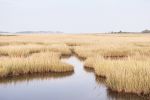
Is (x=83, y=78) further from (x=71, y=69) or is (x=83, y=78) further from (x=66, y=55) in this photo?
(x=66, y=55)

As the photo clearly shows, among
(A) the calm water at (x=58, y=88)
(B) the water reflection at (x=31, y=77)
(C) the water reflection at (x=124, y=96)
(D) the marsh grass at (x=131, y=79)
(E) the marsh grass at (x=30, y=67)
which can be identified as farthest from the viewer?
(E) the marsh grass at (x=30, y=67)

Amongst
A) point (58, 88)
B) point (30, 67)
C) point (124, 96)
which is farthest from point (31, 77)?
point (124, 96)

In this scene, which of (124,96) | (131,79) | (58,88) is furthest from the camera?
(58,88)

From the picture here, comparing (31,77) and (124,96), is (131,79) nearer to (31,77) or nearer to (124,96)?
(124,96)

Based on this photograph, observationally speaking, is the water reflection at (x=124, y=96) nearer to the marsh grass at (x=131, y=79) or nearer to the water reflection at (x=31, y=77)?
the marsh grass at (x=131, y=79)

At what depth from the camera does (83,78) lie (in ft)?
39.0

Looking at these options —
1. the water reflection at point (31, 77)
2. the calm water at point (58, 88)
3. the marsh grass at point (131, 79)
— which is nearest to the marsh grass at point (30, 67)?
the water reflection at point (31, 77)

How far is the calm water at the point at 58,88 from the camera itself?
876 centimetres

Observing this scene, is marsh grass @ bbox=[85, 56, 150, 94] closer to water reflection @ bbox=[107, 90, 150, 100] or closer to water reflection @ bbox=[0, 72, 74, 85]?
water reflection @ bbox=[107, 90, 150, 100]

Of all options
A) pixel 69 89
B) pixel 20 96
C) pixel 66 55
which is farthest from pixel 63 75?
pixel 66 55

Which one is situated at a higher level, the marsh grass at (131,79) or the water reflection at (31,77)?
the marsh grass at (131,79)

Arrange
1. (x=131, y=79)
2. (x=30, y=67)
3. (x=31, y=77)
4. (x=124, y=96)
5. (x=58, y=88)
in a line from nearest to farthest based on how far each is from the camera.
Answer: (x=124, y=96)
(x=131, y=79)
(x=58, y=88)
(x=31, y=77)
(x=30, y=67)

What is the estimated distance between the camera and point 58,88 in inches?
395

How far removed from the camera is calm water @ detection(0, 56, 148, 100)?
876 cm
